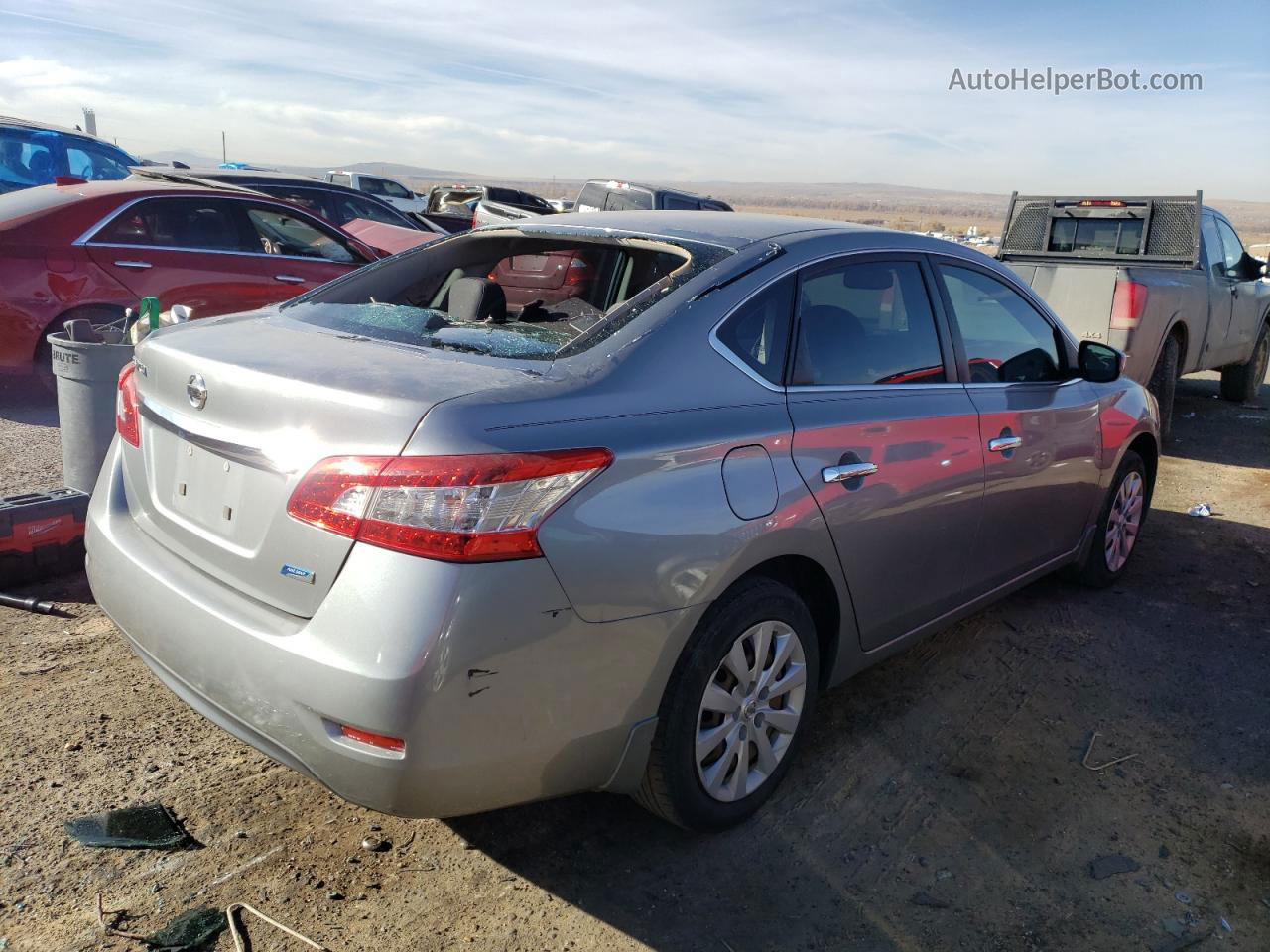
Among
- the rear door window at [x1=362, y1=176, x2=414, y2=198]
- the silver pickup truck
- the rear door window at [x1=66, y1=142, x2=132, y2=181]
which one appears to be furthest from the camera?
the rear door window at [x1=362, y1=176, x2=414, y2=198]

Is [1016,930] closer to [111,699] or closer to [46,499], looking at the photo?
[111,699]

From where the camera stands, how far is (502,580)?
2207mm

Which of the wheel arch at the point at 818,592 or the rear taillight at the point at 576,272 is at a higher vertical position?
the rear taillight at the point at 576,272

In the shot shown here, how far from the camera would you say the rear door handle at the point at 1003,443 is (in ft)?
12.3

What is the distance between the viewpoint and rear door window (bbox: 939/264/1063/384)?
384 cm

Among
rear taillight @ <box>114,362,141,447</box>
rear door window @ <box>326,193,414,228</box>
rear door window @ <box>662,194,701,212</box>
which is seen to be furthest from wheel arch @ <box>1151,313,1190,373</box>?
rear door window @ <box>326,193,414,228</box>

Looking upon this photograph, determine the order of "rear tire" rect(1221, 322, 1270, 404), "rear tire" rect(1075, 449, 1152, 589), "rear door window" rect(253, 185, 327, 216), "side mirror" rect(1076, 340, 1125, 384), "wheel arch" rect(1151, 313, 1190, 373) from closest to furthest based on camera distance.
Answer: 1. "side mirror" rect(1076, 340, 1125, 384)
2. "rear tire" rect(1075, 449, 1152, 589)
3. "wheel arch" rect(1151, 313, 1190, 373)
4. "rear tire" rect(1221, 322, 1270, 404)
5. "rear door window" rect(253, 185, 327, 216)

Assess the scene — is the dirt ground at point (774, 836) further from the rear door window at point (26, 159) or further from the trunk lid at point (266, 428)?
the rear door window at point (26, 159)

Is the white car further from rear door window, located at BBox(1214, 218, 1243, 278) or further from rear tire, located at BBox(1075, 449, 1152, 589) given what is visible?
rear tire, located at BBox(1075, 449, 1152, 589)

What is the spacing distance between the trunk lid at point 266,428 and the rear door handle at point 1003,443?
1.97m

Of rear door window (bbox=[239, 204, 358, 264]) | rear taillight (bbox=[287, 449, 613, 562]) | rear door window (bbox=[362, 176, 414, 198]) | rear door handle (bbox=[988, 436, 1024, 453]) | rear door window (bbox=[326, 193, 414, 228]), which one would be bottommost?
rear door handle (bbox=[988, 436, 1024, 453])

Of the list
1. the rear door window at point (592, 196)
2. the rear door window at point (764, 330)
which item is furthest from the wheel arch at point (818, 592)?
the rear door window at point (592, 196)

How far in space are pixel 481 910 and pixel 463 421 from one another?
1249 millimetres

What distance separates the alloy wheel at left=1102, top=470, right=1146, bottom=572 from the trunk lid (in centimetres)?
357
